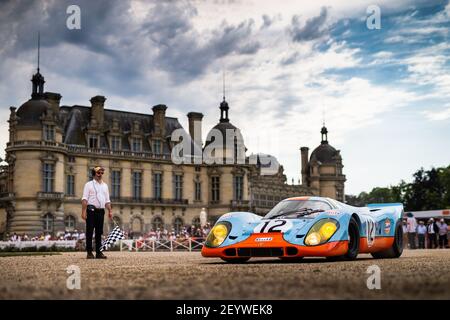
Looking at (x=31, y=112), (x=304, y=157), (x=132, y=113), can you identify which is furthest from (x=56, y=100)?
(x=304, y=157)

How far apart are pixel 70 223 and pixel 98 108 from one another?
33.8ft

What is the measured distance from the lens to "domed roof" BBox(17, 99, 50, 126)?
49.0 metres

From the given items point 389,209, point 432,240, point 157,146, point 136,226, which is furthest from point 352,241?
point 157,146

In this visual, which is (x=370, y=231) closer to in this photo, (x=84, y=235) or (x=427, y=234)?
(x=427, y=234)

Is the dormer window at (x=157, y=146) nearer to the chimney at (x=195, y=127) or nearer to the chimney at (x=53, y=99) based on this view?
the chimney at (x=195, y=127)

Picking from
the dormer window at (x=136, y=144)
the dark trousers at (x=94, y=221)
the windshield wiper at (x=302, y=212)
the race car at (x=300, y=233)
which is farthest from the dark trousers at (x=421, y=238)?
the dormer window at (x=136, y=144)

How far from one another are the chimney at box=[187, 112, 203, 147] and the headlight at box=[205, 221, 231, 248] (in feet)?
171

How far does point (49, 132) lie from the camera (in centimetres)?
4941

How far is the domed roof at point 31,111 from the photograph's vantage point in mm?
48969

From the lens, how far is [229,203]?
60469 mm

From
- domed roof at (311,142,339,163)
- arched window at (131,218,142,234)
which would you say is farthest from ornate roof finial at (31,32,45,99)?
domed roof at (311,142,339,163)

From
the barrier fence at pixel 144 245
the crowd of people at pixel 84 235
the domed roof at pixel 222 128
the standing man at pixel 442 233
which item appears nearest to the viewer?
the standing man at pixel 442 233
